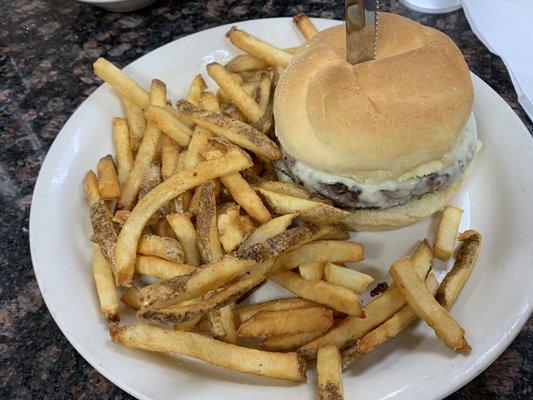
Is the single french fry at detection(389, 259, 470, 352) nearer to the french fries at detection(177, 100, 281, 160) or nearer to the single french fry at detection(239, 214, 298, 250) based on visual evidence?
the single french fry at detection(239, 214, 298, 250)

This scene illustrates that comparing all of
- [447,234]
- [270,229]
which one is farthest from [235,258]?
[447,234]

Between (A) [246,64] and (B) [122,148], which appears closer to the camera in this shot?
(B) [122,148]

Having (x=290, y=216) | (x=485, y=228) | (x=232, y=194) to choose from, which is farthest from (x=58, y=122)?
(x=485, y=228)

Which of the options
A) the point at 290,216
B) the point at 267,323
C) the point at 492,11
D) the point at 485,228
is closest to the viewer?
the point at 267,323

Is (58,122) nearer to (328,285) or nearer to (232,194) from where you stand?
(232,194)

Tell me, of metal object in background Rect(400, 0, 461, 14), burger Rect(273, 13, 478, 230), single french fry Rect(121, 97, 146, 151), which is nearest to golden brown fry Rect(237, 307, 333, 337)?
burger Rect(273, 13, 478, 230)

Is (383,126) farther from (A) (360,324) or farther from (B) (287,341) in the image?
(B) (287,341)
